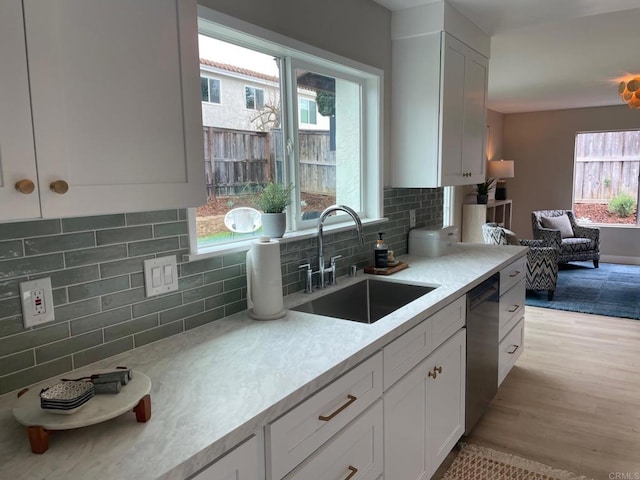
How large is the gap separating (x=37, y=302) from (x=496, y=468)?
2.20 meters

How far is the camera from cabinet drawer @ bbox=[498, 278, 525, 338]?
291 cm

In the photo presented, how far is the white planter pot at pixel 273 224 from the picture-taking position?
2.03 meters

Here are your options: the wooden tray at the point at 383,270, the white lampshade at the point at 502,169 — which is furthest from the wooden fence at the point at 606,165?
the wooden tray at the point at 383,270

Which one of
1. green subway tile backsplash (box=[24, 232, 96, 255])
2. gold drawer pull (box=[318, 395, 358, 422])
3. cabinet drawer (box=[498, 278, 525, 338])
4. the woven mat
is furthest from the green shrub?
green subway tile backsplash (box=[24, 232, 96, 255])

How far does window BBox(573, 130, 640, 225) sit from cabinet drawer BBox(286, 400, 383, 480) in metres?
7.57

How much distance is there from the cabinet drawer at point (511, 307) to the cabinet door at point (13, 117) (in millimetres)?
2584

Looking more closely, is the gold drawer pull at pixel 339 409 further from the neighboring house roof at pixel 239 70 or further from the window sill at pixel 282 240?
the neighboring house roof at pixel 239 70

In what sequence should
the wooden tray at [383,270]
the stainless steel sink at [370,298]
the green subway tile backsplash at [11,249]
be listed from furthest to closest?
the wooden tray at [383,270] → the stainless steel sink at [370,298] → the green subway tile backsplash at [11,249]

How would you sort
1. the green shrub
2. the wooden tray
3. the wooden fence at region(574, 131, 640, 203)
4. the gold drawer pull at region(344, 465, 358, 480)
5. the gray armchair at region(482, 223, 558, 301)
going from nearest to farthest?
the gold drawer pull at region(344, 465, 358, 480)
the wooden tray
the gray armchair at region(482, 223, 558, 301)
the wooden fence at region(574, 131, 640, 203)
the green shrub

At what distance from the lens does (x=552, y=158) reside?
313 inches

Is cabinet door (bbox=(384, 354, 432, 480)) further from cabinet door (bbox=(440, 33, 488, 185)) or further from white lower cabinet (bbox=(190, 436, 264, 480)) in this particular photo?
cabinet door (bbox=(440, 33, 488, 185))

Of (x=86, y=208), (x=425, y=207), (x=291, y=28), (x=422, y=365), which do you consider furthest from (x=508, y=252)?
(x=86, y=208)

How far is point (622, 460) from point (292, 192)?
84.2 inches

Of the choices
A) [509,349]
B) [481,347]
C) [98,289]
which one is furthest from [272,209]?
[509,349]
